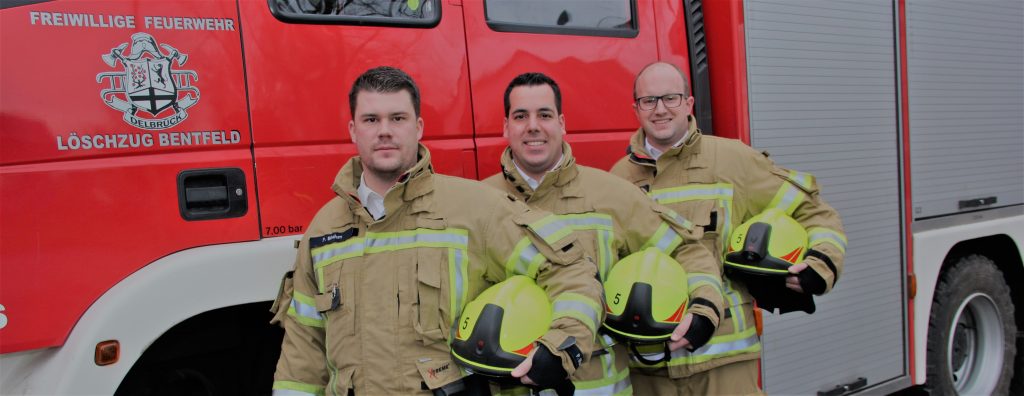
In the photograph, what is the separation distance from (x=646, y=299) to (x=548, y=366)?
1.67 ft

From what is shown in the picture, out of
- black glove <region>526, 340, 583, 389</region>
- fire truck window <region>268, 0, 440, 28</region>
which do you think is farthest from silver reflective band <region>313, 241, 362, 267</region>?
fire truck window <region>268, 0, 440, 28</region>

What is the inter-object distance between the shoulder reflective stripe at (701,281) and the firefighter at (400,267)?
48cm

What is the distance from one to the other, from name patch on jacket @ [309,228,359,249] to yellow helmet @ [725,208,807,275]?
142 centimetres

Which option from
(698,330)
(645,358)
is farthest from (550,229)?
(645,358)

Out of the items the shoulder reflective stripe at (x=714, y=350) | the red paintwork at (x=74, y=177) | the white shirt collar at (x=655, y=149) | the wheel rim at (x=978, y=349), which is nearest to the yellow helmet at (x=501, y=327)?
the shoulder reflective stripe at (x=714, y=350)

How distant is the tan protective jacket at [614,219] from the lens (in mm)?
2621

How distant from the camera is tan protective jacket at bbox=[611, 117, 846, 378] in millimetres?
2949

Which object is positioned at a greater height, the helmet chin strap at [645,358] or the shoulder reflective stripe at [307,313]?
the shoulder reflective stripe at [307,313]

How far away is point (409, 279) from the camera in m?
2.23

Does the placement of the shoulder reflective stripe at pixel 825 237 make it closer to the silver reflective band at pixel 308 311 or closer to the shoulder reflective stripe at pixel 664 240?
the shoulder reflective stripe at pixel 664 240

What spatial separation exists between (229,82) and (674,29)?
2.01 meters

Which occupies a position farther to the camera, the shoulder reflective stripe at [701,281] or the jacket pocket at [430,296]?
the shoulder reflective stripe at [701,281]

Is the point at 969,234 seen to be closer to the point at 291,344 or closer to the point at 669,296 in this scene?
the point at 669,296

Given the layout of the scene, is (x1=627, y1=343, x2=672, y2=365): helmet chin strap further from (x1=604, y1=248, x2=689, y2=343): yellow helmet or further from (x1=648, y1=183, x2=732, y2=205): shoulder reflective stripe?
(x1=648, y1=183, x2=732, y2=205): shoulder reflective stripe
